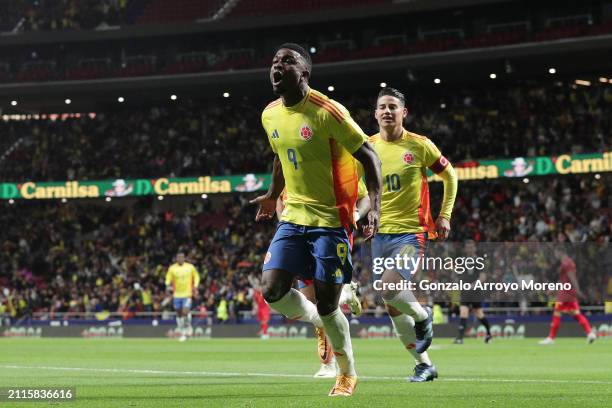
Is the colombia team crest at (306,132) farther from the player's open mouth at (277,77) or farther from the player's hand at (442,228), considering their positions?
the player's hand at (442,228)

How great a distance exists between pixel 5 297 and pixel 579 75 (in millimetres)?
25830

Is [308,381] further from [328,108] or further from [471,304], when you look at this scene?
[471,304]

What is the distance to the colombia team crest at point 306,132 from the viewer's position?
27.4ft

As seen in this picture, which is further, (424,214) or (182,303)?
(182,303)

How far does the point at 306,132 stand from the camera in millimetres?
8352

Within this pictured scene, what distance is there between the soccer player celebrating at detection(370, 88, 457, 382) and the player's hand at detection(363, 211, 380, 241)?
119 inches

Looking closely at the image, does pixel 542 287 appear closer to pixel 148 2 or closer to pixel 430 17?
pixel 430 17

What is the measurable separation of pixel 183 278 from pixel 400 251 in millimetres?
19677

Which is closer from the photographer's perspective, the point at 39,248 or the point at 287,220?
the point at 287,220

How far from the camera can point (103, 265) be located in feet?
155

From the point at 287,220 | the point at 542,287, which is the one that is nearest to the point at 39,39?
the point at 542,287

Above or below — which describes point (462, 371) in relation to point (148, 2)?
below

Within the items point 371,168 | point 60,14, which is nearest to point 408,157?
point 371,168

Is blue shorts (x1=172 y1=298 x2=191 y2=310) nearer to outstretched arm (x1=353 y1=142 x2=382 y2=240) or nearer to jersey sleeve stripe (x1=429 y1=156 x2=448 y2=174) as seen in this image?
jersey sleeve stripe (x1=429 y1=156 x2=448 y2=174)
